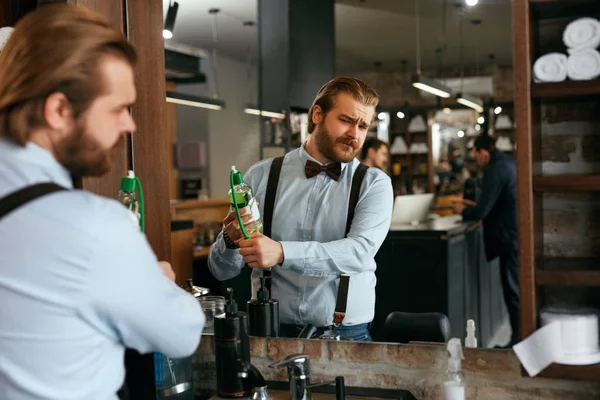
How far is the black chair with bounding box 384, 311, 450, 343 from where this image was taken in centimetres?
195

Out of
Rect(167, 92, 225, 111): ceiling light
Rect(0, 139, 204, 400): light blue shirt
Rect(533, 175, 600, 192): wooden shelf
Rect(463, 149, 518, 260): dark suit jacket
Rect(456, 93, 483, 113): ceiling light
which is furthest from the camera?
Rect(167, 92, 225, 111): ceiling light

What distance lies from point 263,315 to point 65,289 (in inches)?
41.8

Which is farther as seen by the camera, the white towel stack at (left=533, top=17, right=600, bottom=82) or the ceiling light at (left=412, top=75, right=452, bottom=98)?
the ceiling light at (left=412, top=75, right=452, bottom=98)

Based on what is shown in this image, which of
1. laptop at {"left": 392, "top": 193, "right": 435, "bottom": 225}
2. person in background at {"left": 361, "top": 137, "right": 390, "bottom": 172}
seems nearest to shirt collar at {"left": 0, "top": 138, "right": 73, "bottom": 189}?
person in background at {"left": 361, "top": 137, "right": 390, "bottom": 172}

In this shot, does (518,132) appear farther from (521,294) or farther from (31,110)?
(31,110)

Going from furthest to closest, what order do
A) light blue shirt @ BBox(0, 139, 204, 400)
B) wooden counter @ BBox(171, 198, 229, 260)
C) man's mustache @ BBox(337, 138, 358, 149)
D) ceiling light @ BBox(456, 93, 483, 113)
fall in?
1. wooden counter @ BBox(171, 198, 229, 260)
2. man's mustache @ BBox(337, 138, 358, 149)
3. ceiling light @ BBox(456, 93, 483, 113)
4. light blue shirt @ BBox(0, 139, 204, 400)

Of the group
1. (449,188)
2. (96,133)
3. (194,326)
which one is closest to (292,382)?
(194,326)

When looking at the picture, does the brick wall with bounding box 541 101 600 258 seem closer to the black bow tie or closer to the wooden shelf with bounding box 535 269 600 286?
the wooden shelf with bounding box 535 269 600 286

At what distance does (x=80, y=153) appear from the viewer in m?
1.20

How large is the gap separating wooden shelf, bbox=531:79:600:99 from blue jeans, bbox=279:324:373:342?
867 millimetres

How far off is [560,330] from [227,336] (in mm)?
938

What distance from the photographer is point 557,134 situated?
5.82 ft

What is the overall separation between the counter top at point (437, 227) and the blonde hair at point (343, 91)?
0.43 m

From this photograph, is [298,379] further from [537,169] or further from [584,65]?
[584,65]
